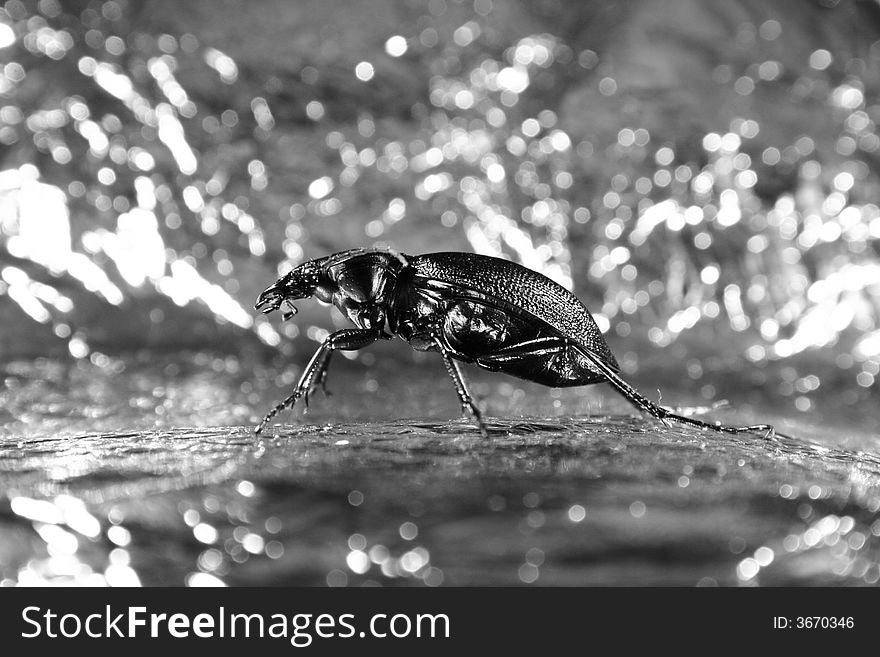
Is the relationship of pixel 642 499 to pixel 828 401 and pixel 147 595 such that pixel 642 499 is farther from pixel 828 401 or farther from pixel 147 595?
pixel 828 401

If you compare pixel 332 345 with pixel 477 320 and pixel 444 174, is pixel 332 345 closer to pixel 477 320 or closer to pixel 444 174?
pixel 477 320

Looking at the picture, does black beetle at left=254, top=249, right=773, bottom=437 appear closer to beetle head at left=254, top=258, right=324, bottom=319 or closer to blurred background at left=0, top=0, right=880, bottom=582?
beetle head at left=254, top=258, right=324, bottom=319

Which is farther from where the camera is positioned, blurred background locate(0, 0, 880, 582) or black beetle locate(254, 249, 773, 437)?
blurred background locate(0, 0, 880, 582)

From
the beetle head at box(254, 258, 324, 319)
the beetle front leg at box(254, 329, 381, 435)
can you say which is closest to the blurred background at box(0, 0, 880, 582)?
the beetle head at box(254, 258, 324, 319)

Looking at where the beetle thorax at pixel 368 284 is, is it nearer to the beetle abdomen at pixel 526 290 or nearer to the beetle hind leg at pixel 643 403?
the beetle abdomen at pixel 526 290

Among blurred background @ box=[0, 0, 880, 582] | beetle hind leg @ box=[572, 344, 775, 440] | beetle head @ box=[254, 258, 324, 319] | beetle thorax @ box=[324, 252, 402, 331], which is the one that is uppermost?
blurred background @ box=[0, 0, 880, 582]

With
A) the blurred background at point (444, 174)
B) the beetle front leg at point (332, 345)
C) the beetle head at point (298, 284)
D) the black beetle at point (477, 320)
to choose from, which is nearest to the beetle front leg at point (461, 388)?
the black beetle at point (477, 320)
